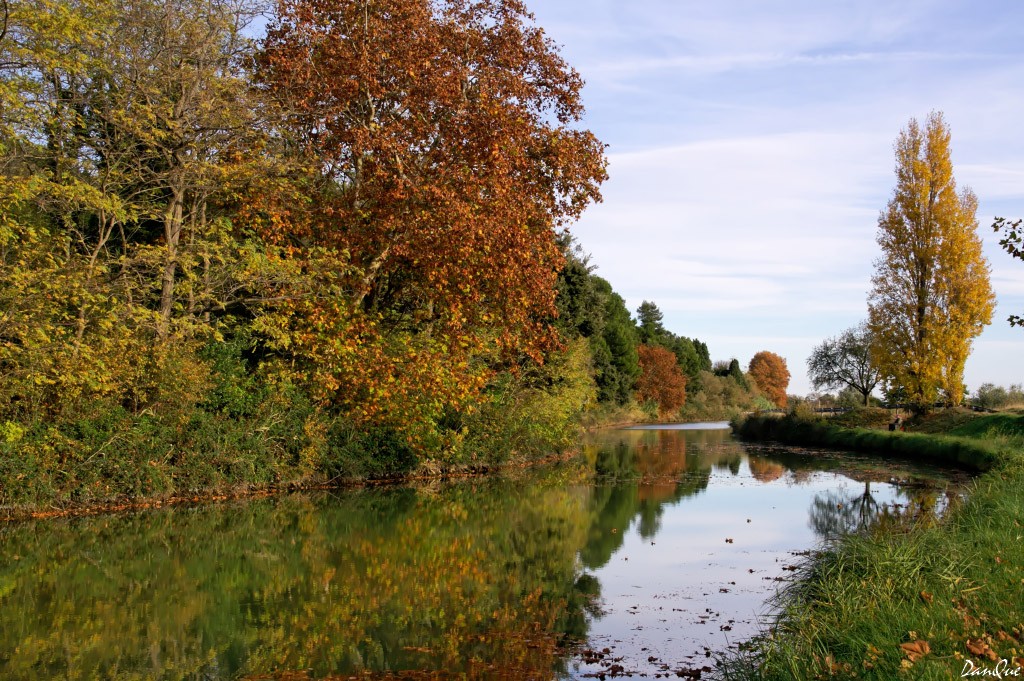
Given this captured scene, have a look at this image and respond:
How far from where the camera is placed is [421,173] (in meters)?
22.8

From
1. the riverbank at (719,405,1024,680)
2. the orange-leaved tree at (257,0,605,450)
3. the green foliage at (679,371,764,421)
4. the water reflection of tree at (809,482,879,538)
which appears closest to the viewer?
the riverbank at (719,405,1024,680)

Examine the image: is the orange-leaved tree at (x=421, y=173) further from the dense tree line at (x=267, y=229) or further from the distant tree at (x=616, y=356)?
the distant tree at (x=616, y=356)

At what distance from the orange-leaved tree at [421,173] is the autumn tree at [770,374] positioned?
10395 cm

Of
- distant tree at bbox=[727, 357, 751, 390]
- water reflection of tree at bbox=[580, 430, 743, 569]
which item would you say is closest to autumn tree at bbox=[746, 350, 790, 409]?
distant tree at bbox=[727, 357, 751, 390]

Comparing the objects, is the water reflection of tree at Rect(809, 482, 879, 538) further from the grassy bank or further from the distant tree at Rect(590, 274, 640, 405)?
the distant tree at Rect(590, 274, 640, 405)

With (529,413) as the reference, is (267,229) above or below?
above

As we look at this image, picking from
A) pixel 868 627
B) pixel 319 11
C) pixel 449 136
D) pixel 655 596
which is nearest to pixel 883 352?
pixel 449 136

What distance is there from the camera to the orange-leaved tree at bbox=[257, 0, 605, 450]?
22.1 meters

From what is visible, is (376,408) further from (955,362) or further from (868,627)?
(955,362)

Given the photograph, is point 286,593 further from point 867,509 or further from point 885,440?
point 885,440

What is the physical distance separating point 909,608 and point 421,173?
17.9 metres

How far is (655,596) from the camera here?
11570 millimetres

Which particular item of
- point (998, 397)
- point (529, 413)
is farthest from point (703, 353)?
point (529, 413)

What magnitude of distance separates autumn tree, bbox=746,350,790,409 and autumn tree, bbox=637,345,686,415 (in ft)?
119
